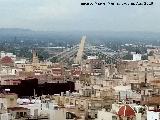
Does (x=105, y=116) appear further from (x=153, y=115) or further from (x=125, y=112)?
(x=153, y=115)

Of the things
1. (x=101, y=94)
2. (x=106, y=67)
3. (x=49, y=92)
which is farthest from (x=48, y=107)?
(x=106, y=67)

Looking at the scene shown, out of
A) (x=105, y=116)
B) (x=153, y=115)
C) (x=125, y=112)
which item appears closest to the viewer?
(x=153, y=115)

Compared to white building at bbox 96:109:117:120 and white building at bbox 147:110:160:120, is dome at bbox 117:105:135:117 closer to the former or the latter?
white building at bbox 96:109:117:120

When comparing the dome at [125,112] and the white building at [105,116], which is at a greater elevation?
the dome at [125,112]

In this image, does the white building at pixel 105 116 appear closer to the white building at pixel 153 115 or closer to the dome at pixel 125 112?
Answer: the dome at pixel 125 112

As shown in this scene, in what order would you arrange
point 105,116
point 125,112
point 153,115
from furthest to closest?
1. point 105,116
2. point 125,112
3. point 153,115

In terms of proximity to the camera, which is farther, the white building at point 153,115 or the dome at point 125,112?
the dome at point 125,112

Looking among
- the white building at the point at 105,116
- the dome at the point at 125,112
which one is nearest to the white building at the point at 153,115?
the dome at the point at 125,112

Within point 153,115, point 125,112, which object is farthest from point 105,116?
point 153,115

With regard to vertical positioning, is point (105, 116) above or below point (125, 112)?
below

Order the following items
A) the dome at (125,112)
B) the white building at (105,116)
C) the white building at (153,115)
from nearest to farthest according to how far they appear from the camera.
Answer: the white building at (153,115)
the dome at (125,112)
the white building at (105,116)

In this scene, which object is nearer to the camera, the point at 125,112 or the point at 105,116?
the point at 125,112
